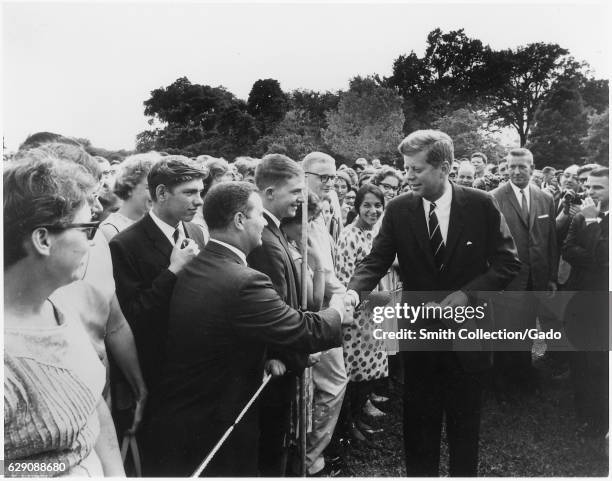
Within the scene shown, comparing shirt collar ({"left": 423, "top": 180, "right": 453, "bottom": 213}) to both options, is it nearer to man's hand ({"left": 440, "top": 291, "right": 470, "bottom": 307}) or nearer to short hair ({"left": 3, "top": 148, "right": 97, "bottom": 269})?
man's hand ({"left": 440, "top": 291, "right": 470, "bottom": 307})

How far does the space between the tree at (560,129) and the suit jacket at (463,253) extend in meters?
1.13

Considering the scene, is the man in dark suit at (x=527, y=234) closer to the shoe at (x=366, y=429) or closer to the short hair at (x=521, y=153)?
the short hair at (x=521, y=153)

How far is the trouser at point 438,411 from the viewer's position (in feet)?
8.61

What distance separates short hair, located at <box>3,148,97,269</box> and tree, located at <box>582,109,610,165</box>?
2772mm

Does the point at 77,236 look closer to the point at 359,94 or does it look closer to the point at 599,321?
the point at 359,94

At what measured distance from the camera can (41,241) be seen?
67.3 inches

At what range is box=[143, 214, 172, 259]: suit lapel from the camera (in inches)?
91.7

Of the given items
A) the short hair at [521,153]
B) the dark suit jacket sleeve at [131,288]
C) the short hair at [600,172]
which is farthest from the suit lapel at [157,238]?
the short hair at [521,153]

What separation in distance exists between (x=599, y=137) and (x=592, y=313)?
107 centimetres

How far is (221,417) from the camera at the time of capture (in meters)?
2.04

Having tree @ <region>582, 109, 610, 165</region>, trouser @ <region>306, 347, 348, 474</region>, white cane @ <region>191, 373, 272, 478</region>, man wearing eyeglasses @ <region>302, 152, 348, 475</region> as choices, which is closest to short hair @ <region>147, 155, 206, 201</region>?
man wearing eyeglasses @ <region>302, 152, 348, 475</region>

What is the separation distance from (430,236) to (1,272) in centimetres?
189

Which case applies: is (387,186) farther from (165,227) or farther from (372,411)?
(165,227)

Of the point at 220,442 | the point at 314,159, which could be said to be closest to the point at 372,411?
the point at 314,159
